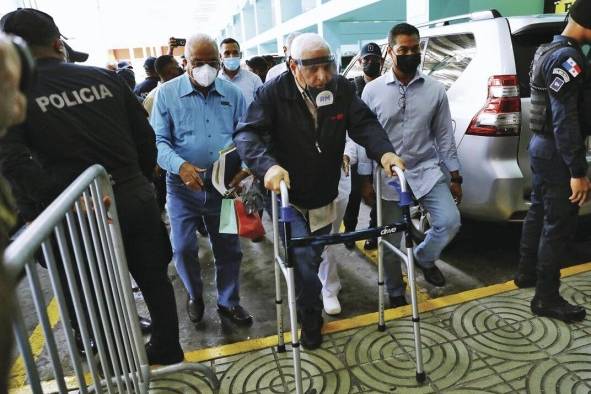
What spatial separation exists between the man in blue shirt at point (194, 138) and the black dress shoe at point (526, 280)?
6.55ft

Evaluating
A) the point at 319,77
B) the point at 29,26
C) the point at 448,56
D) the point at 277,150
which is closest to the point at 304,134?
the point at 277,150

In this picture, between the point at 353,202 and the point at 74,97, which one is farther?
the point at 353,202

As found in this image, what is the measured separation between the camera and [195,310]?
3.12 meters

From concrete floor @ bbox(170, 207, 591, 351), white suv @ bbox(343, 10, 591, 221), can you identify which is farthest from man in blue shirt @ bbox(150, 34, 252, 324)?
white suv @ bbox(343, 10, 591, 221)

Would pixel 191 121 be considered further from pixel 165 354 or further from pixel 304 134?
pixel 165 354

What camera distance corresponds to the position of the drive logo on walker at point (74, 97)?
195cm

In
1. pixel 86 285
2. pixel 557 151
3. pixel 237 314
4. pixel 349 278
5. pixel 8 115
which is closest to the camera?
pixel 8 115

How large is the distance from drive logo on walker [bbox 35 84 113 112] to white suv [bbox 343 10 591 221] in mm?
2447

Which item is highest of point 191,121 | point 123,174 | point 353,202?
point 191,121

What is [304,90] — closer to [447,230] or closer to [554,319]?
[447,230]

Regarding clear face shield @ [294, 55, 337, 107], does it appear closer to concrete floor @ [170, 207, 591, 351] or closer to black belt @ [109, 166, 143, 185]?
black belt @ [109, 166, 143, 185]

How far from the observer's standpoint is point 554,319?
2.77 meters

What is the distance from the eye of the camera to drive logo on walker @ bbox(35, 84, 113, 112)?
195 cm

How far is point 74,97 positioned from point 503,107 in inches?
104
